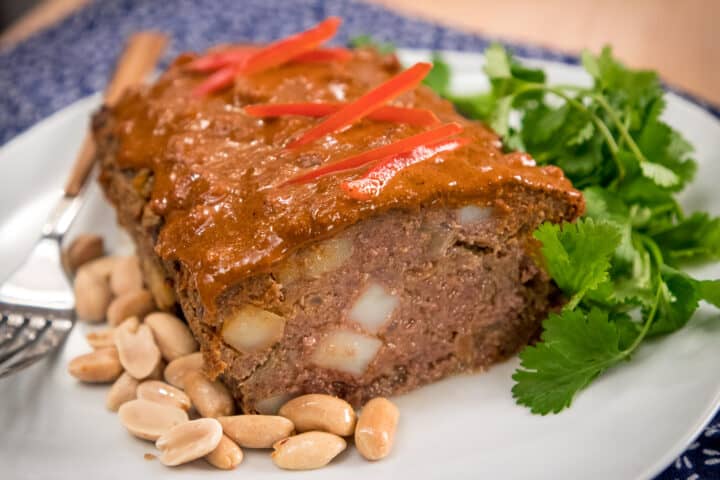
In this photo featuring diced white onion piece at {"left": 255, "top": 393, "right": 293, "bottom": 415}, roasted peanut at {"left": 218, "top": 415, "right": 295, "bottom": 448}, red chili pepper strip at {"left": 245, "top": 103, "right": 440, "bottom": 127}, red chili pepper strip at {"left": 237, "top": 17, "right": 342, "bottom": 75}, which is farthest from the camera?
red chili pepper strip at {"left": 237, "top": 17, "right": 342, "bottom": 75}

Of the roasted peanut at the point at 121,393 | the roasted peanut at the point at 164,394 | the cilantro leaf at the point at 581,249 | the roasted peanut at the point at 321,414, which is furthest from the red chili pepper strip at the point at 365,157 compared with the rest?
the roasted peanut at the point at 121,393

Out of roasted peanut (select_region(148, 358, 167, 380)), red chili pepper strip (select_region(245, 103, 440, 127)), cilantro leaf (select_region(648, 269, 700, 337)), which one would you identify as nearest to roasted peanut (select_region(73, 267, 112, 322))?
roasted peanut (select_region(148, 358, 167, 380))

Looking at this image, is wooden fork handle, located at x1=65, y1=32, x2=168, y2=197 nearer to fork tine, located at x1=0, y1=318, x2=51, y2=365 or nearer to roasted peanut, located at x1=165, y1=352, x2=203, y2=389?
fork tine, located at x1=0, y1=318, x2=51, y2=365

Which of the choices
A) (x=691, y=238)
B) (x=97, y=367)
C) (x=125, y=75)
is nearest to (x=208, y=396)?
(x=97, y=367)

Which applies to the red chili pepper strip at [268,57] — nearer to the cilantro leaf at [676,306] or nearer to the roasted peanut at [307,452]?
the roasted peanut at [307,452]

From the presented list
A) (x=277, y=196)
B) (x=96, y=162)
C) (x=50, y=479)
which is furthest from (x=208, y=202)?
(x=96, y=162)

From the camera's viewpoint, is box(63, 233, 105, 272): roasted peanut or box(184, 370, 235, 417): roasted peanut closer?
box(184, 370, 235, 417): roasted peanut

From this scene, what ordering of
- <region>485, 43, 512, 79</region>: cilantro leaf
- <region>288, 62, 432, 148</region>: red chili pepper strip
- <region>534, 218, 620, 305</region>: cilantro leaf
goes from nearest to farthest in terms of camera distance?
<region>534, 218, 620, 305</region>: cilantro leaf < <region>288, 62, 432, 148</region>: red chili pepper strip < <region>485, 43, 512, 79</region>: cilantro leaf

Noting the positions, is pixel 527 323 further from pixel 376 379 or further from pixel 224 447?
pixel 224 447
